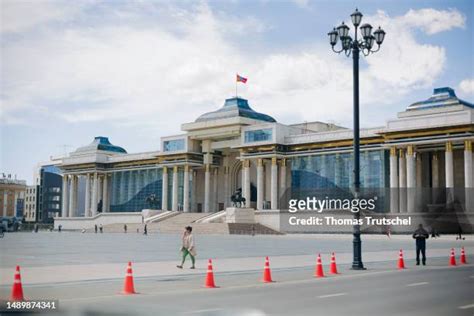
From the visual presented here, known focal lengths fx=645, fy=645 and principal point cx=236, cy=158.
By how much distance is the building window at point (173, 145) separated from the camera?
102 m

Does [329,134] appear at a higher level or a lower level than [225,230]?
higher

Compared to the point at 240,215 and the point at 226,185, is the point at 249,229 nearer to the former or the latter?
the point at 240,215

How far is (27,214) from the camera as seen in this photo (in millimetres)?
175375

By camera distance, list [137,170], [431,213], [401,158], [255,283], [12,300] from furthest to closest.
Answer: [137,170], [401,158], [431,213], [255,283], [12,300]

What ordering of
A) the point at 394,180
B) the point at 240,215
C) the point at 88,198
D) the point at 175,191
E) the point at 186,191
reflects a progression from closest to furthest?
the point at 394,180 < the point at 240,215 < the point at 186,191 < the point at 175,191 < the point at 88,198

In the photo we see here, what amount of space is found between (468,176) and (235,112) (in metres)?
37.1

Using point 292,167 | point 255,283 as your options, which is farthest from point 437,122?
point 255,283

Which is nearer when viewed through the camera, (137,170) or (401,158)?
(401,158)

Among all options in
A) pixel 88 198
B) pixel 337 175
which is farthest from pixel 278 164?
pixel 88 198

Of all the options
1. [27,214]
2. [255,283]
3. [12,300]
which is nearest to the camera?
[12,300]

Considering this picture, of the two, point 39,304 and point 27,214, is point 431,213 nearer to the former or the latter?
point 39,304

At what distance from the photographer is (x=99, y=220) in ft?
353

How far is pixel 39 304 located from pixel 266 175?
82.3 meters

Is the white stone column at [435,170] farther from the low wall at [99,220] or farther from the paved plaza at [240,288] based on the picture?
the paved plaza at [240,288]
